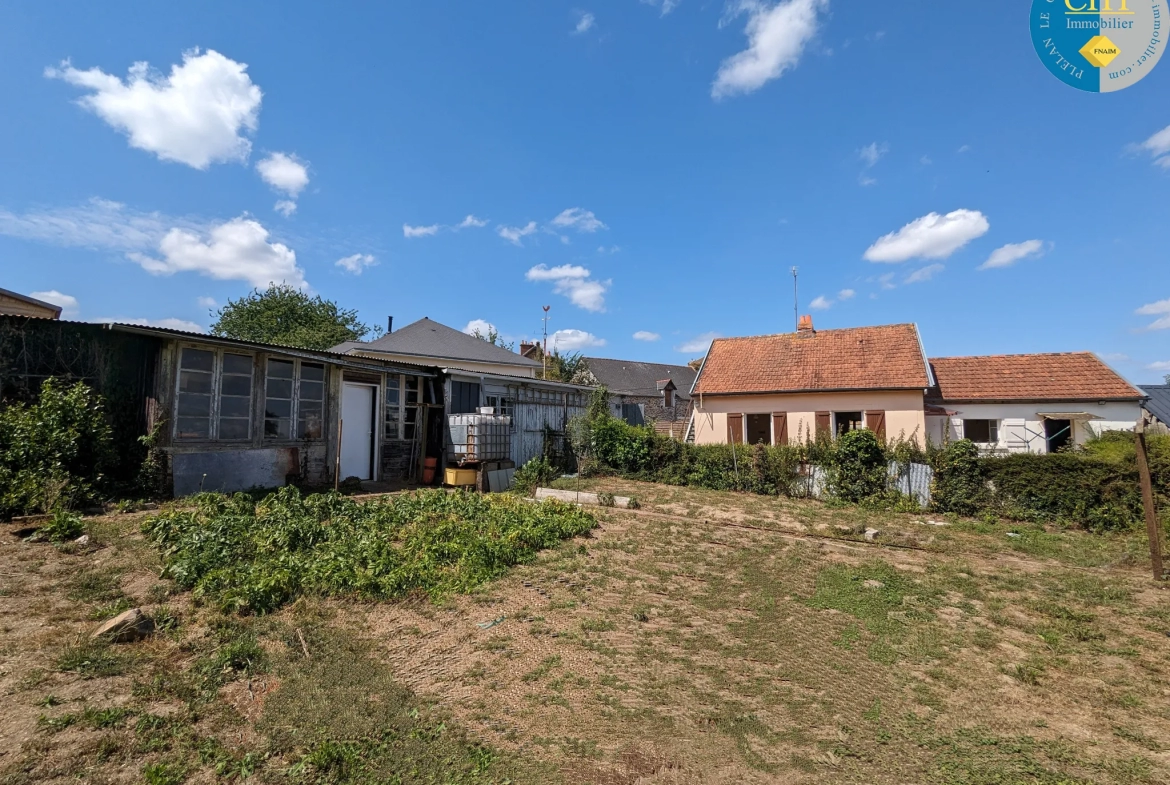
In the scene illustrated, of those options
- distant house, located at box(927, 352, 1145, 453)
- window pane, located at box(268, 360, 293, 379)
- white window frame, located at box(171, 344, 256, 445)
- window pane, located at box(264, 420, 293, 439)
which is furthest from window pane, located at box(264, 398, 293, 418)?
distant house, located at box(927, 352, 1145, 453)

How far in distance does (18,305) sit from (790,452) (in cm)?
2184

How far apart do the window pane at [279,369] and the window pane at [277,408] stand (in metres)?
0.53

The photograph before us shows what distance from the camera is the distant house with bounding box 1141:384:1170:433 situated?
19.3 meters

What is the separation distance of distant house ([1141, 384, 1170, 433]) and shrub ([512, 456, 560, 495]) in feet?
66.2

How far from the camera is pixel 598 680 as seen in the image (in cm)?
411

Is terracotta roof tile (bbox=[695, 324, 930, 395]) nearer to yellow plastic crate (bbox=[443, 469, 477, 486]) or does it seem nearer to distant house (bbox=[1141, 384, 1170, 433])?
distant house (bbox=[1141, 384, 1170, 433])

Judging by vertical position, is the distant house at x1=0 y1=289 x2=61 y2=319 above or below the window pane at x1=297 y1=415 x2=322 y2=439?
above

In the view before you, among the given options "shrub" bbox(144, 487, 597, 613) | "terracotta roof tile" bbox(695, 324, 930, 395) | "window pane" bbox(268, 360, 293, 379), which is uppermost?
"terracotta roof tile" bbox(695, 324, 930, 395)

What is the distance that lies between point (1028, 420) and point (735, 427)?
9792 mm

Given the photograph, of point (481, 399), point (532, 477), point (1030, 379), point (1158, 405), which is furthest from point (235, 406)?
point (1158, 405)

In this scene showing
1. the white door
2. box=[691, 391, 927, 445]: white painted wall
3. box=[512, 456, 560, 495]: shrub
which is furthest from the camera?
box=[691, 391, 927, 445]: white painted wall

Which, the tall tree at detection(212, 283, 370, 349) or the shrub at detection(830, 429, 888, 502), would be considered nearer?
the shrub at detection(830, 429, 888, 502)

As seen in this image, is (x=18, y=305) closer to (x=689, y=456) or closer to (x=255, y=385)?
(x=255, y=385)

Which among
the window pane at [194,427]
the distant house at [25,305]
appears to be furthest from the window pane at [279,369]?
the distant house at [25,305]
